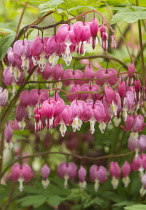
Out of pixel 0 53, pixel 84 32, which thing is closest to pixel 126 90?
pixel 84 32

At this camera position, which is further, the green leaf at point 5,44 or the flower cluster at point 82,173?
the flower cluster at point 82,173

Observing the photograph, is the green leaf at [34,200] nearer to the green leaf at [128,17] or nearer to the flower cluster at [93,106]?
the flower cluster at [93,106]

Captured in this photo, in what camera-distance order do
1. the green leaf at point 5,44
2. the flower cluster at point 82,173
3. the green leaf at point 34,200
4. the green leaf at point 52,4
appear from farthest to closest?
the green leaf at point 34,200 < the flower cluster at point 82,173 < the green leaf at point 5,44 < the green leaf at point 52,4

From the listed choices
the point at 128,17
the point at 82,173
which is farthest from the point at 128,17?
the point at 82,173

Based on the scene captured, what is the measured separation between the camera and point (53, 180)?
294cm

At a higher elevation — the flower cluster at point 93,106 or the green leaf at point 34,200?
the flower cluster at point 93,106

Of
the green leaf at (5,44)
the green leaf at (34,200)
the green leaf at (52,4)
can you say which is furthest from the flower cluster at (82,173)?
the green leaf at (52,4)

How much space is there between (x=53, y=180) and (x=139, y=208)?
1.17 meters

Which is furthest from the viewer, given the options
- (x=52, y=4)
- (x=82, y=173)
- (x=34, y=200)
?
(x=34, y=200)

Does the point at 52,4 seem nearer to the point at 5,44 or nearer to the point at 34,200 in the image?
the point at 5,44

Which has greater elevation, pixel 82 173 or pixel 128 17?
pixel 128 17

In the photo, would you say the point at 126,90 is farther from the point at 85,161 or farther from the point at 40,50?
the point at 85,161

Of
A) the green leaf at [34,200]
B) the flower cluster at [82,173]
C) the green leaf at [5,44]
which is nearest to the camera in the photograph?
the green leaf at [5,44]

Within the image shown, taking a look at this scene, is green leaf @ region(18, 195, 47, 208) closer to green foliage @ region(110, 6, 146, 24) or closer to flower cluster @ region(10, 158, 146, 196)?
flower cluster @ region(10, 158, 146, 196)
